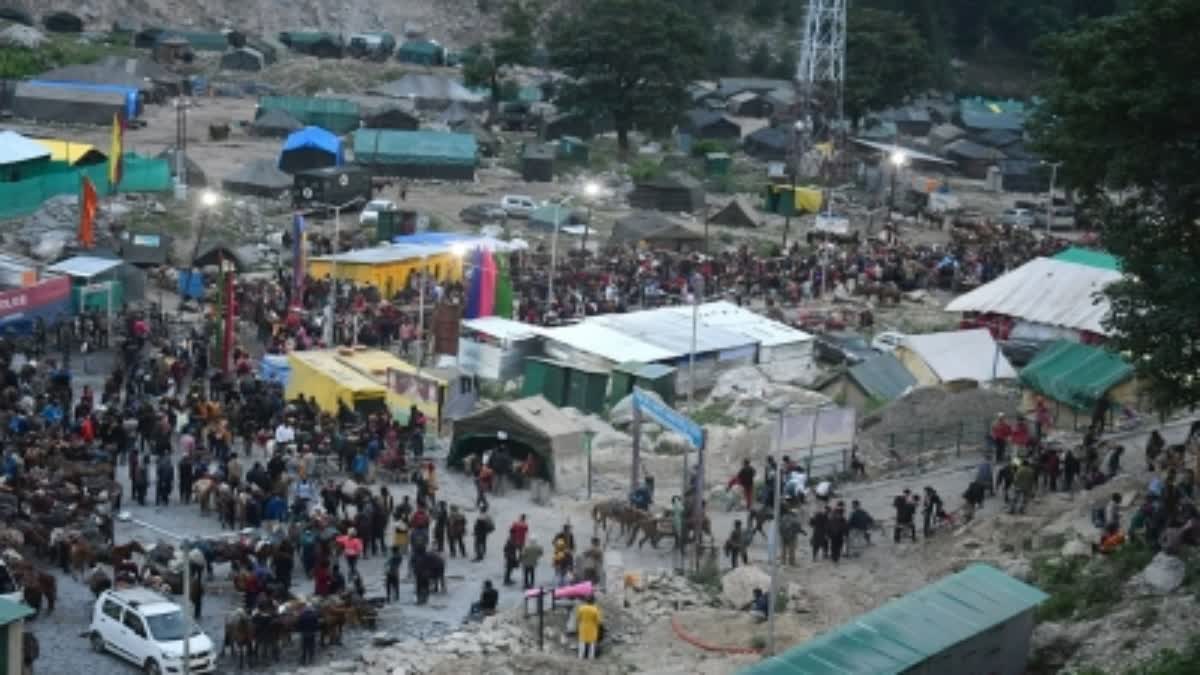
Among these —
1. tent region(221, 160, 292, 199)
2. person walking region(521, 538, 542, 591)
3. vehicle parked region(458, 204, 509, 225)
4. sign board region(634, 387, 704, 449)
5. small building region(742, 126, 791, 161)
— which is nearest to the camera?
person walking region(521, 538, 542, 591)

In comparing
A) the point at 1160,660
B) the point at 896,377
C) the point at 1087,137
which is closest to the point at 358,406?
the point at 896,377

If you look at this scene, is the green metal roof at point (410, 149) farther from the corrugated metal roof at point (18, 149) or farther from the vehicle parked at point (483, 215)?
the corrugated metal roof at point (18, 149)

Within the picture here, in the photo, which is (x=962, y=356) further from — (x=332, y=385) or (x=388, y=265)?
(x=388, y=265)

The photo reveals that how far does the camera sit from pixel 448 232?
58.1 metres

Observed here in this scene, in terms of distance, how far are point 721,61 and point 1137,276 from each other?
8493cm

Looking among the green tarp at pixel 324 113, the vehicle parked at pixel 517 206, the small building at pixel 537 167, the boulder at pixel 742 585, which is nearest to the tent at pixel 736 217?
the vehicle parked at pixel 517 206

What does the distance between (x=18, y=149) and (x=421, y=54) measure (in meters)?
47.5

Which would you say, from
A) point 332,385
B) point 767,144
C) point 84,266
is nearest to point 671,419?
point 332,385

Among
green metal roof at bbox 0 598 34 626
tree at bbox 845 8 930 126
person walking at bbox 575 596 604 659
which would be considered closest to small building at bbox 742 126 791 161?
tree at bbox 845 8 930 126

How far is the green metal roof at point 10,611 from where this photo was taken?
21688 millimetres

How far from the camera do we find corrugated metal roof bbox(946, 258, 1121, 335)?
4300cm

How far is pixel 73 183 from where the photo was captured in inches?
2154

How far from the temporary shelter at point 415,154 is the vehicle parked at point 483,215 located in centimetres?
734

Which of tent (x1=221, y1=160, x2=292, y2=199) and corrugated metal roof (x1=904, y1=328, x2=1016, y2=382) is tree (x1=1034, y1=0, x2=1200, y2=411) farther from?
tent (x1=221, y1=160, x2=292, y2=199)
